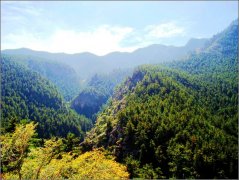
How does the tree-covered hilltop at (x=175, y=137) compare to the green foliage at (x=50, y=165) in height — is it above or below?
below

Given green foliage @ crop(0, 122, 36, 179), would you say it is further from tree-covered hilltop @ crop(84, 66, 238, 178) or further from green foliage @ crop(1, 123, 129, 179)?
tree-covered hilltop @ crop(84, 66, 238, 178)

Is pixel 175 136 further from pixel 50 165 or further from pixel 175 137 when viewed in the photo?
pixel 50 165

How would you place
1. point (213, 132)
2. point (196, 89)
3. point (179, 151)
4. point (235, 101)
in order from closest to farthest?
point (179, 151) < point (213, 132) < point (235, 101) < point (196, 89)

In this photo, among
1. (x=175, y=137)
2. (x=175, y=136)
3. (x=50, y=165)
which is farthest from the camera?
(x=175, y=136)

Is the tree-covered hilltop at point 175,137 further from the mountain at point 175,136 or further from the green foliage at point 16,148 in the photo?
the green foliage at point 16,148

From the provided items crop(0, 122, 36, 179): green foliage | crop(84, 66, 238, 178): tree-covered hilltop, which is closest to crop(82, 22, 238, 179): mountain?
crop(84, 66, 238, 178): tree-covered hilltop

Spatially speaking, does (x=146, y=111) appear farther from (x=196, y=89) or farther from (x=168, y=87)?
Answer: (x=196, y=89)

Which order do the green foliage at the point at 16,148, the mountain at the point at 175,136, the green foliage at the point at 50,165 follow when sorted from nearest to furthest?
1. the green foliage at the point at 50,165
2. the green foliage at the point at 16,148
3. the mountain at the point at 175,136

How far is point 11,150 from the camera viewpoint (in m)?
33.3

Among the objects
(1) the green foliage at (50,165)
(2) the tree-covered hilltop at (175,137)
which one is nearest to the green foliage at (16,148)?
(1) the green foliage at (50,165)

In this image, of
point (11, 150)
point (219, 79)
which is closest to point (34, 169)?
point (11, 150)

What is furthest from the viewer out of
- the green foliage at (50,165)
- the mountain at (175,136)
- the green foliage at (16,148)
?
the mountain at (175,136)

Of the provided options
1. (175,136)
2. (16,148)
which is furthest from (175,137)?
(16,148)

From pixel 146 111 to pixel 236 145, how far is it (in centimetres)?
4208
